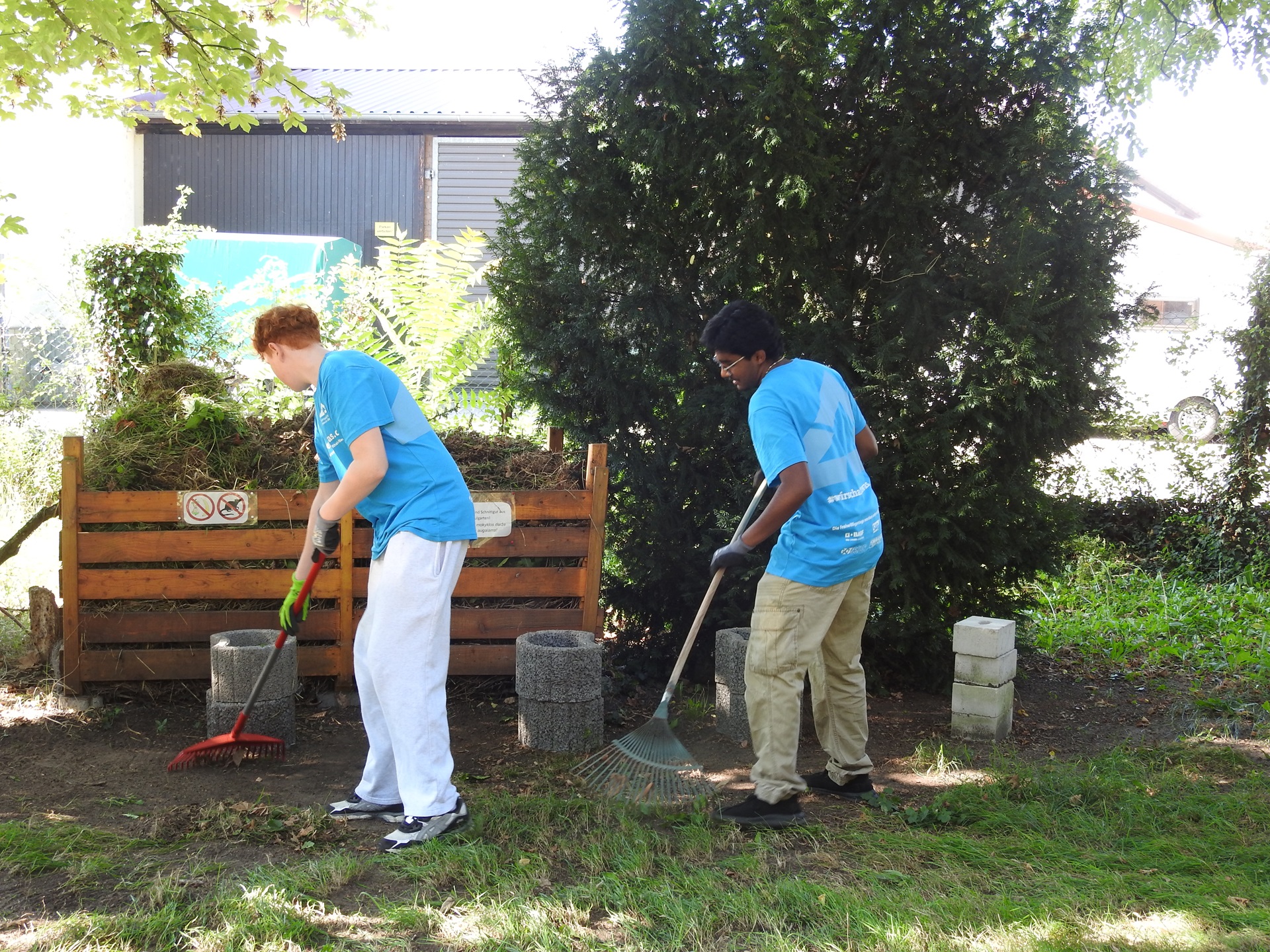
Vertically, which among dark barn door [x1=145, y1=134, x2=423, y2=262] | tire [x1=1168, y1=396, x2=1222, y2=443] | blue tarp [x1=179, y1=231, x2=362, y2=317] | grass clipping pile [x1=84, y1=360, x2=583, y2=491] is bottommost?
grass clipping pile [x1=84, y1=360, x2=583, y2=491]

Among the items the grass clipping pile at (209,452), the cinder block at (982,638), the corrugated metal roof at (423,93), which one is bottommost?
the cinder block at (982,638)

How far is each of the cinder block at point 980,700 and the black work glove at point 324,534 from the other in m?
3.07

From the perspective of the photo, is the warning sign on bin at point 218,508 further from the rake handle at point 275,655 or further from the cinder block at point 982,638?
the cinder block at point 982,638

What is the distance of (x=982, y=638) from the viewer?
4961 mm

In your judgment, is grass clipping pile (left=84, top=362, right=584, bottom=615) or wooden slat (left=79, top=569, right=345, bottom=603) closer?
wooden slat (left=79, top=569, right=345, bottom=603)

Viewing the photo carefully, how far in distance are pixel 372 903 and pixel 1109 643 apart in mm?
5643

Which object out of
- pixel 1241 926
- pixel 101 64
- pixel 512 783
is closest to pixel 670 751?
pixel 512 783

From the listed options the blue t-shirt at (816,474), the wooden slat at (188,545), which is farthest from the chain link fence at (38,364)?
the blue t-shirt at (816,474)

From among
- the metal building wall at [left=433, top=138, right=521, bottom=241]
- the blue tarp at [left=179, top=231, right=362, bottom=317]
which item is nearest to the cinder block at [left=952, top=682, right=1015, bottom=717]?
the blue tarp at [left=179, top=231, right=362, bottom=317]

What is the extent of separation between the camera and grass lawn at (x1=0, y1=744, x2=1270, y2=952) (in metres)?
2.80

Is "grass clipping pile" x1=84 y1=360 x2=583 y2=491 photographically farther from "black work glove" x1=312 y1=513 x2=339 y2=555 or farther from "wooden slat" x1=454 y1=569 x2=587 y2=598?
"black work glove" x1=312 y1=513 x2=339 y2=555

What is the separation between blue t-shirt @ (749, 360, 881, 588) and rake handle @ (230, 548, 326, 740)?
1731mm

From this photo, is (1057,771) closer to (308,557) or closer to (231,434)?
(308,557)

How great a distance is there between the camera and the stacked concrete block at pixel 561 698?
4.72m
